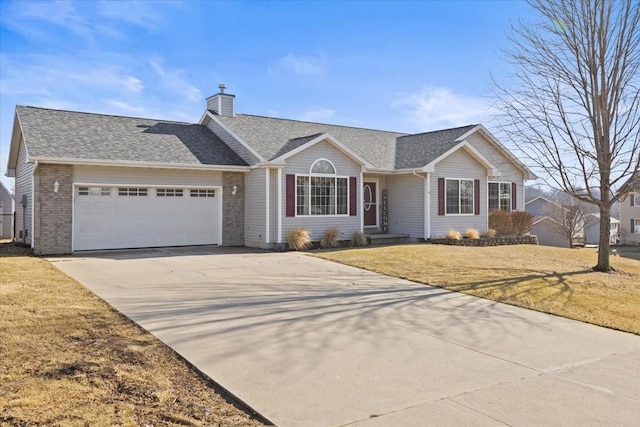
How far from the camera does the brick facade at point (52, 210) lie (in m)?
14.9

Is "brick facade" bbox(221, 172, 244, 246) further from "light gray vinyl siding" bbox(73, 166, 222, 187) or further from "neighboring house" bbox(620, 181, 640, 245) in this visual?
"neighboring house" bbox(620, 181, 640, 245)

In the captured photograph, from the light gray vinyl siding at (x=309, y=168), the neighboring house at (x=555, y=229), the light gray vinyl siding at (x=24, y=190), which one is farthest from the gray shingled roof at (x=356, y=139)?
the neighboring house at (x=555, y=229)

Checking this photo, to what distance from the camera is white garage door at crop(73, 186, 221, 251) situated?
51.8 ft

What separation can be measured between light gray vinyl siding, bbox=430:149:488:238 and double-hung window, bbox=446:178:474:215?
173 mm

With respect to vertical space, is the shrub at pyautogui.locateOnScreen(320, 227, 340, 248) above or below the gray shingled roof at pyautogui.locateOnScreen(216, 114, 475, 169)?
below

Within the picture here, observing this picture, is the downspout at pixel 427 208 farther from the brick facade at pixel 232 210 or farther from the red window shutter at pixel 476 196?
the brick facade at pixel 232 210

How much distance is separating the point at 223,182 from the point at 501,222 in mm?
12253

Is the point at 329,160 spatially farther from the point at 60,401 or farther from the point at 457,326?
the point at 60,401

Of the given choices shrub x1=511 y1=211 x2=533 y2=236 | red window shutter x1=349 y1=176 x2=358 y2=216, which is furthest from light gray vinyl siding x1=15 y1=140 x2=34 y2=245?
shrub x1=511 y1=211 x2=533 y2=236

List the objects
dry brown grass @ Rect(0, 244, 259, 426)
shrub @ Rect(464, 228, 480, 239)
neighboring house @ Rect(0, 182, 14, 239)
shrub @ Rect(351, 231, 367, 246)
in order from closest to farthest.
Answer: dry brown grass @ Rect(0, 244, 259, 426)
shrub @ Rect(351, 231, 367, 246)
shrub @ Rect(464, 228, 480, 239)
neighboring house @ Rect(0, 182, 14, 239)

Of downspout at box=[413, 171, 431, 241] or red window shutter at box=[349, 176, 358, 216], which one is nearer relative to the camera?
red window shutter at box=[349, 176, 358, 216]

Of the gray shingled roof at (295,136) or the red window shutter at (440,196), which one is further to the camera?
the red window shutter at (440,196)

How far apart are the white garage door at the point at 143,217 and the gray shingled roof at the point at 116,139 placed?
1.07m

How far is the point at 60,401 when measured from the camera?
4379 mm
